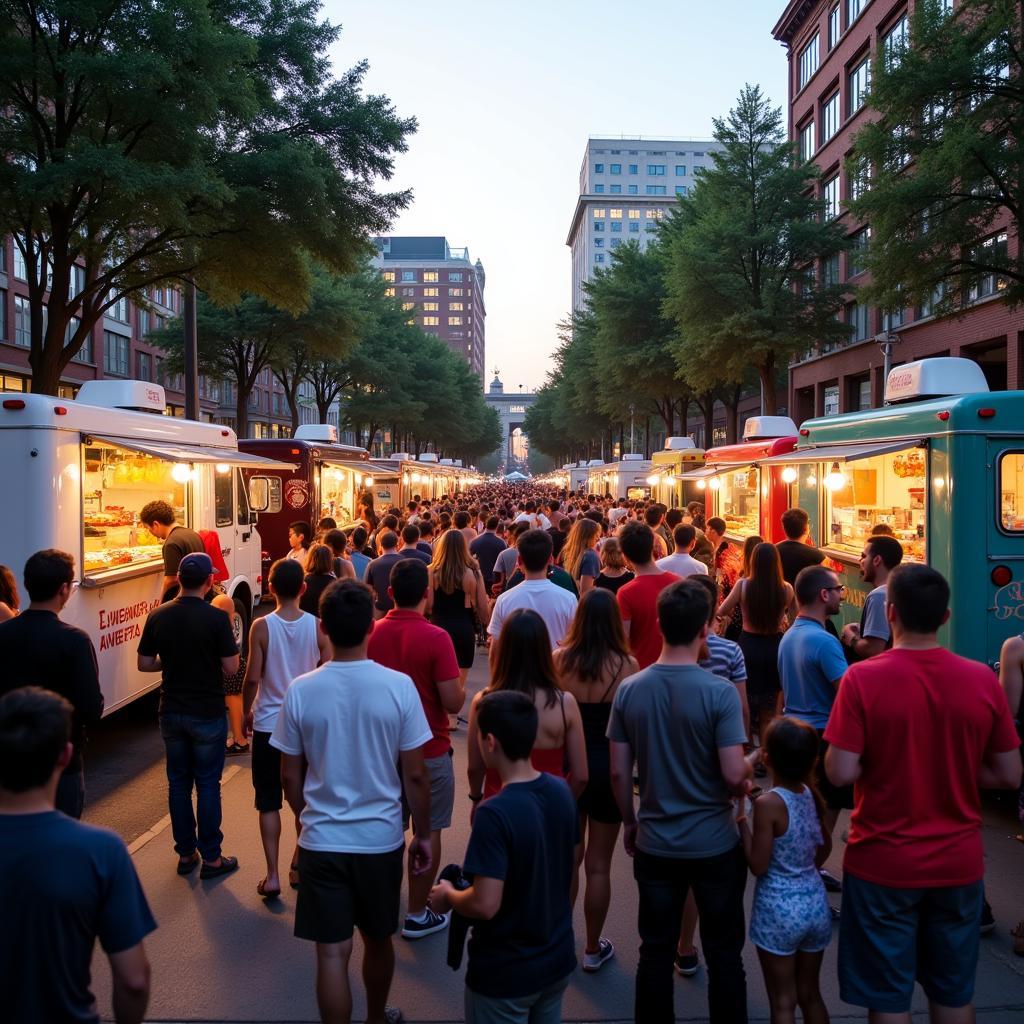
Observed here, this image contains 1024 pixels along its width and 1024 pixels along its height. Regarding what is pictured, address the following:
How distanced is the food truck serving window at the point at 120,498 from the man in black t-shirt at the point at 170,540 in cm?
45

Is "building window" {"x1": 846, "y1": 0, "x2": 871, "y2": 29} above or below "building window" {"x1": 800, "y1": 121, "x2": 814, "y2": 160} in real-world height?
above

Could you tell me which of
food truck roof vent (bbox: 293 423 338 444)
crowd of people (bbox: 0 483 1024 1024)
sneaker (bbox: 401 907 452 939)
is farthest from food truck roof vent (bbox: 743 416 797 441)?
sneaker (bbox: 401 907 452 939)

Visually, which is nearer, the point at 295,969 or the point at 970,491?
the point at 295,969

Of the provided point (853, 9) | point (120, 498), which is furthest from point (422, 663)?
point (853, 9)

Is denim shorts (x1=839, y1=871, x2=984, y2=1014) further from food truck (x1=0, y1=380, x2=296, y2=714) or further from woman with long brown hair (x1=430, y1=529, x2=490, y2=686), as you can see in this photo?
food truck (x1=0, y1=380, x2=296, y2=714)

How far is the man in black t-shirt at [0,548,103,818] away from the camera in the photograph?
14.5ft

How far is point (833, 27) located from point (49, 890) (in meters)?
46.3

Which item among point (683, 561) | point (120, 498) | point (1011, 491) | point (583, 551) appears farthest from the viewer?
point (120, 498)

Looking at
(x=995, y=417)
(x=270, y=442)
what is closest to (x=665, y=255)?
(x=270, y=442)

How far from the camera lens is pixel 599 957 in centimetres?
446

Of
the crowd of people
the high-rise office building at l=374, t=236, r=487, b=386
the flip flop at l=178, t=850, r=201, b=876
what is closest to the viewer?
the crowd of people

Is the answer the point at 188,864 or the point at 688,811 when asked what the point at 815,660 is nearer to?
the point at 688,811

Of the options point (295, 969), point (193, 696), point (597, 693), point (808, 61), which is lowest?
point (295, 969)

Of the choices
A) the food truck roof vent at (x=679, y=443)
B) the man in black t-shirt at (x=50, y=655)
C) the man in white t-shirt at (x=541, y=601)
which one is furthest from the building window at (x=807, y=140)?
the man in black t-shirt at (x=50, y=655)
